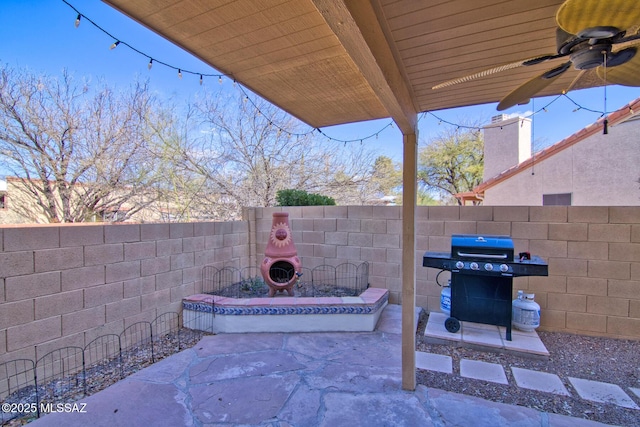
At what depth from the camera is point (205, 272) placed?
4031 millimetres

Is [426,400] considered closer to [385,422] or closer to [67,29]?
[385,422]

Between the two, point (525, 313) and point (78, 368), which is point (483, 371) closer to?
point (525, 313)

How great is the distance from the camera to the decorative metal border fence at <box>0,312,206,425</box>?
212 cm

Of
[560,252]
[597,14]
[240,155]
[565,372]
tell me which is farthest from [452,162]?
[597,14]

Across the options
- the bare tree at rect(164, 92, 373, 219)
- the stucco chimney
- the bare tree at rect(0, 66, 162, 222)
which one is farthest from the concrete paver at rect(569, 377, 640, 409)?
the stucco chimney

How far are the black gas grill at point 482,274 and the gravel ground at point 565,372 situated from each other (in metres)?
0.34

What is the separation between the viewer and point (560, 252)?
334cm

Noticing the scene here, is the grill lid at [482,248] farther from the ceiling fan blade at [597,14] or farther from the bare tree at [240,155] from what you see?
the bare tree at [240,155]

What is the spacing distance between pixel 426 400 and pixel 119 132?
20.3 ft

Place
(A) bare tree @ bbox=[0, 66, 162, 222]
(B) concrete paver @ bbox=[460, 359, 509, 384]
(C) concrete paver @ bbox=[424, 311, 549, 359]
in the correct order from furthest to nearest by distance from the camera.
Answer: (A) bare tree @ bbox=[0, 66, 162, 222]
(C) concrete paver @ bbox=[424, 311, 549, 359]
(B) concrete paver @ bbox=[460, 359, 509, 384]

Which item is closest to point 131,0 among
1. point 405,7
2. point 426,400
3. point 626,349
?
point 405,7

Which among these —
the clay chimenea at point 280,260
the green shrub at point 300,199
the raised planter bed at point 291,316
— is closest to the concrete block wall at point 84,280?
the raised planter bed at point 291,316

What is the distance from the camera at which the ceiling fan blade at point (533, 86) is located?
2.09 meters

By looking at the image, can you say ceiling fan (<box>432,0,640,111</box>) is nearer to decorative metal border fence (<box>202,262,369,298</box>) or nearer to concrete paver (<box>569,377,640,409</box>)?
concrete paver (<box>569,377,640,409</box>)
